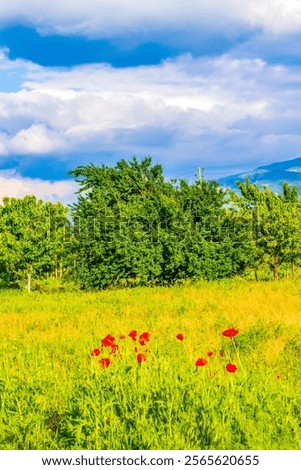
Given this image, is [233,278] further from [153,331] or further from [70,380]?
[70,380]

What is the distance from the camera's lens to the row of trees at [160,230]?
26625mm

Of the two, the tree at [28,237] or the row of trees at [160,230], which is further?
the tree at [28,237]

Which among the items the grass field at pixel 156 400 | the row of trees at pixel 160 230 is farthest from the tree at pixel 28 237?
the grass field at pixel 156 400

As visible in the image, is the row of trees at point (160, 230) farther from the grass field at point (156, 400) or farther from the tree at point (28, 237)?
the grass field at point (156, 400)

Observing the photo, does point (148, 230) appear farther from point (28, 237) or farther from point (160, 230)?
point (28, 237)

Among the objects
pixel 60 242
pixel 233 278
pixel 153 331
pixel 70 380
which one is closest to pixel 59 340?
pixel 153 331

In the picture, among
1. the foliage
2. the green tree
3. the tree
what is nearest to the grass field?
the foliage

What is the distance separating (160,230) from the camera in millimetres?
26484

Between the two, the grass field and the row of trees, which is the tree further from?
the grass field

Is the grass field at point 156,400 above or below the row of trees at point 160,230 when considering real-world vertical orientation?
below

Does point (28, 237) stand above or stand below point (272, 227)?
above

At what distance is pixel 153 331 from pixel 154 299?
23.6 ft

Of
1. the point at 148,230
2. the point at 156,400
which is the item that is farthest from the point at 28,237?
the point at 156,400

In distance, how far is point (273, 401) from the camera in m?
5.60
